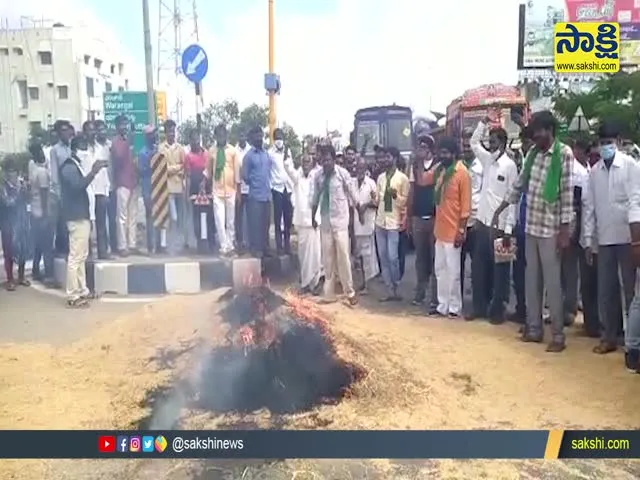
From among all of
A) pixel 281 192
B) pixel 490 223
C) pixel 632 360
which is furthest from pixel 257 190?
pixel 632 360

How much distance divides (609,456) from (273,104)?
1.57 metres

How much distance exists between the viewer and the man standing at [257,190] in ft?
7.55

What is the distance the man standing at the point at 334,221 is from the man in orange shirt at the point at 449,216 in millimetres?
359

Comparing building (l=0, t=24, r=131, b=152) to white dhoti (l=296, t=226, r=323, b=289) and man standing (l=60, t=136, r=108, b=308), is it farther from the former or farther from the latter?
white dhoti (l=296, t=226, r=323, b=289)

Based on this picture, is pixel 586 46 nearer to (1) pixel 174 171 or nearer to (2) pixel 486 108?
(2) pixel 486 108

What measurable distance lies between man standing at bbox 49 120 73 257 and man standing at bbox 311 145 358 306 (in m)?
0.81

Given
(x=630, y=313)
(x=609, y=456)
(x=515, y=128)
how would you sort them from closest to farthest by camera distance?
(x=609, y=456)
(x=515, y=128)
(x=630, y=313)

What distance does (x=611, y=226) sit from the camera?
123 inches

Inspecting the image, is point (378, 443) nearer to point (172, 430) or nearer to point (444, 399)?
point (444, 399)

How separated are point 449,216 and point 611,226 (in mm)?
806

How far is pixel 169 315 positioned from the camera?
235cm

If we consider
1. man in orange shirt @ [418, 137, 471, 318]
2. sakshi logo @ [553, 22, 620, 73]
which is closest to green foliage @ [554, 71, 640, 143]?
sakshi logo @ [553, 22, 620, 73]

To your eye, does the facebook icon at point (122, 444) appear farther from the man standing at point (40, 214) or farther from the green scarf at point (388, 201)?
the green scarf at point (388, 201)

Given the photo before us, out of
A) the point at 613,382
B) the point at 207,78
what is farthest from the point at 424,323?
the point at 207,78
